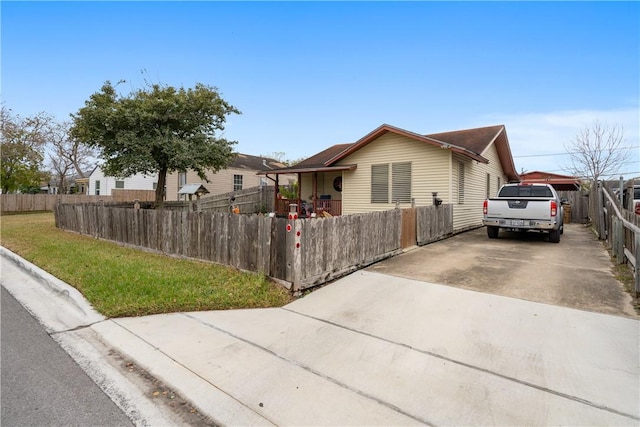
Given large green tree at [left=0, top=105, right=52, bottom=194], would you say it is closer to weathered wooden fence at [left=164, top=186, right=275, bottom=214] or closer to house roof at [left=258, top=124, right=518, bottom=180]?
weathered wooden fence at [left=164, top=186, right=275, bottom=214]

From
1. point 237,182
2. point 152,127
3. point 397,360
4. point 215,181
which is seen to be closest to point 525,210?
point 397,360

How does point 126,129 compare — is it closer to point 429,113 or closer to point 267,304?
point 267,304

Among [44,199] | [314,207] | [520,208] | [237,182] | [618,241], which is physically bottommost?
[618,241]

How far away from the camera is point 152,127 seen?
13312mm

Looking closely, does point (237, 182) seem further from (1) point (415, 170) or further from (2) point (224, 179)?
(1) point (415, 170)

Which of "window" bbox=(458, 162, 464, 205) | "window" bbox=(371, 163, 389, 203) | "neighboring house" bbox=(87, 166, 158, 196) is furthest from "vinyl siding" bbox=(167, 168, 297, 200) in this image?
"window" bbox=(458, 162, 464, 205)

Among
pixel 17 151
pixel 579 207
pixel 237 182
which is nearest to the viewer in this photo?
pixel 579 207

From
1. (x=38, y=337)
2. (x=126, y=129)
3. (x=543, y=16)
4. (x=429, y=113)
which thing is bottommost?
(x=38, y=337)

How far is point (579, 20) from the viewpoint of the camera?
10766 mm

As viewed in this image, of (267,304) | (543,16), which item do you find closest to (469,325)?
(267,304)

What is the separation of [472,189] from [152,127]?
13.8m

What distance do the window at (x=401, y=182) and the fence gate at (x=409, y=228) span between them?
11.7 ft

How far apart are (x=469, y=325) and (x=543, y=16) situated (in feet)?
38.8

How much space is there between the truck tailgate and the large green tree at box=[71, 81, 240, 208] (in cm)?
1122
